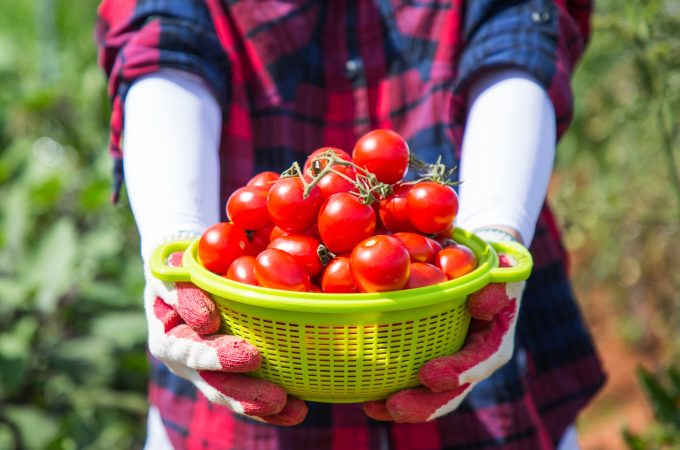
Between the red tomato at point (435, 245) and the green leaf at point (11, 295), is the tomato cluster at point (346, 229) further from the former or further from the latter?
the green leaf at point (11, 295)

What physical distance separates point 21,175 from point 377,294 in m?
2.40

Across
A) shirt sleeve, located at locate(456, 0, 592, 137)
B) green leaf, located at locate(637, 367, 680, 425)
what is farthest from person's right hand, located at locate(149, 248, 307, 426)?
green leaf, located at locate(637, 367, 680, 425)

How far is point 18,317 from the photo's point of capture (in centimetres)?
278

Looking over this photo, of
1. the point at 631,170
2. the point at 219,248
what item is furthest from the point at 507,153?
the point at 631,170

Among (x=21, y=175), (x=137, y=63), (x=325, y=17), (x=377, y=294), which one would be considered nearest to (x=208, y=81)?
(x=137, y=63)

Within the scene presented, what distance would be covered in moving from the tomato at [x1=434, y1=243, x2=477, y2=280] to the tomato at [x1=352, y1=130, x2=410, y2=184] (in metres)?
0.15

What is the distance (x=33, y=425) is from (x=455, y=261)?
1819 mm

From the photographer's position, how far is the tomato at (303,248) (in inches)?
47.5

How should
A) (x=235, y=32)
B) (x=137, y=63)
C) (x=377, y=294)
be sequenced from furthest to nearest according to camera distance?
(x=235, y=32) < (x=137, y=63) < (x=377, y=294)

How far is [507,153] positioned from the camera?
1432 mm

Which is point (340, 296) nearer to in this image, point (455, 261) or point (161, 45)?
point (455, 261)

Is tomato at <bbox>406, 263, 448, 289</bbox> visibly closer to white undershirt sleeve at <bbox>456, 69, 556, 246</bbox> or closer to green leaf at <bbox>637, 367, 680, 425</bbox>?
white undershirt sleeve at <bbox>456, 69, 556, 246</bbox>

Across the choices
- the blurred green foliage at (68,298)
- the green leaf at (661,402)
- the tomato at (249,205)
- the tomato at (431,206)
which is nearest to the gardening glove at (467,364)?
the tomato at (431,206)

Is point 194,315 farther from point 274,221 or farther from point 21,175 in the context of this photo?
point 21,175
